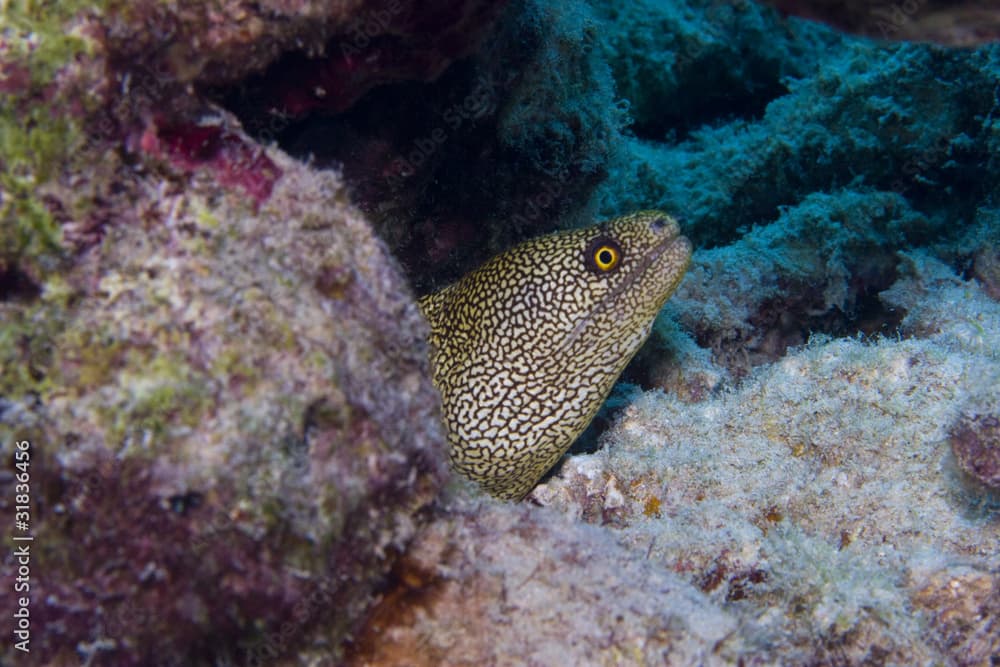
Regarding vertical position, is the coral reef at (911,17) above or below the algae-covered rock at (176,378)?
above

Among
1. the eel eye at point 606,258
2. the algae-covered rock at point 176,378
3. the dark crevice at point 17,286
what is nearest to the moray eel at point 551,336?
the eel eye at point 606,258

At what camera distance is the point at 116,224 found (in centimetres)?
175

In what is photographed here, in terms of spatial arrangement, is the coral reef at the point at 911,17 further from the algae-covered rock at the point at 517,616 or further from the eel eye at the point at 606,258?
the algae-covered rock at the point at 517,616

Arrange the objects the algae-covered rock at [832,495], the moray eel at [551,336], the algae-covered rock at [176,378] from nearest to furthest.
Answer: the algae-covered rock at [176,378], the algae-covered rock at [832,495], the moray eel at [551,336]

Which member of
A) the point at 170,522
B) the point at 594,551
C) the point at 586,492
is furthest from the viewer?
the point at 586,492

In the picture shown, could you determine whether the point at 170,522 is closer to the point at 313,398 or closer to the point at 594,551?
the point at 313,398

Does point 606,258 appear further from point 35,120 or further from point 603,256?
point 35,120

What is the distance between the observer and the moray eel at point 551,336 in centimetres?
347

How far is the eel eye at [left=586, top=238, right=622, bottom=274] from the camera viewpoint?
11.5ft

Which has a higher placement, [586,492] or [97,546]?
[97,546]

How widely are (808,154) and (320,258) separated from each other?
23.0ft

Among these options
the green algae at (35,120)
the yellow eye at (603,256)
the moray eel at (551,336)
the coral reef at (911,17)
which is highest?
the coral reef at (911,17)

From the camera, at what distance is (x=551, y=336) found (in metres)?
3.48

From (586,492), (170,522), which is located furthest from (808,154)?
(170,522)
